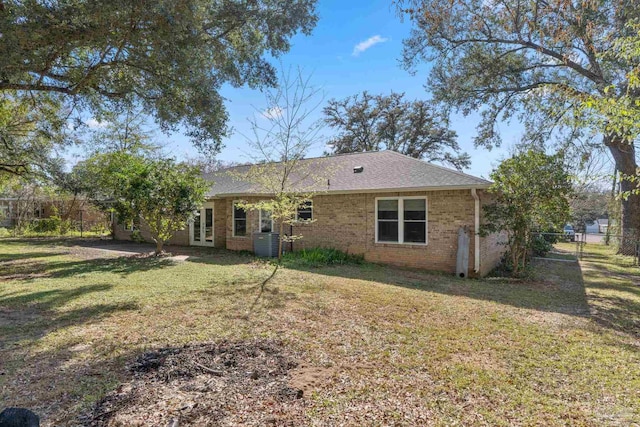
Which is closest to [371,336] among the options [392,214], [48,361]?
[48,361]

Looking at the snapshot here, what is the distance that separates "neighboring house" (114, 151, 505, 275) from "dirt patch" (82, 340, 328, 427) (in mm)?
7693

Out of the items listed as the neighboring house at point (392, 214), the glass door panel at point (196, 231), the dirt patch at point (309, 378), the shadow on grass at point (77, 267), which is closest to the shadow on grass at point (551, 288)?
the neighboring house at point (392, 214)

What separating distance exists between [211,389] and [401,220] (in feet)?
29.9

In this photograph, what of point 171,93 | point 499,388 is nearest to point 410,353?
point 499,388

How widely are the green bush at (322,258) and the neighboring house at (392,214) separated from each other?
1.06ft

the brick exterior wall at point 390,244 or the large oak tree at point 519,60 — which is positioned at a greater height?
the large oak tree at point 519,60

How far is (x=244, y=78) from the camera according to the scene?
27.5ft

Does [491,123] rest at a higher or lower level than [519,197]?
higher

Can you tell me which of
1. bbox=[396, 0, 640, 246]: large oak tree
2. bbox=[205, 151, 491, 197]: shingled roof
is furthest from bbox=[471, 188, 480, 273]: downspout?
bbox=[396, 0, 640, 246]: large oak tree

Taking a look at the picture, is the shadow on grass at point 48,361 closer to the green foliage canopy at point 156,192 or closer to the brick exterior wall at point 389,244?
the green foliage canopy at point 156,192

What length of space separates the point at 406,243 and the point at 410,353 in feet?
23.9

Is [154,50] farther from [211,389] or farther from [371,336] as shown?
[371,336]

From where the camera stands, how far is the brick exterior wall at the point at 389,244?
10.7 meters

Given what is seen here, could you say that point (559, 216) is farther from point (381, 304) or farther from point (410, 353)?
point (410, 353)
